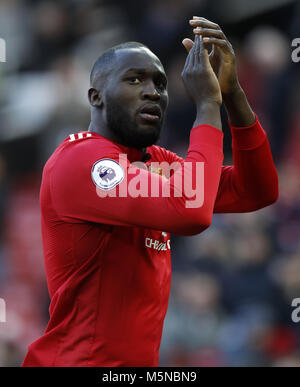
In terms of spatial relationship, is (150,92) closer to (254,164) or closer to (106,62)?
(106,62)

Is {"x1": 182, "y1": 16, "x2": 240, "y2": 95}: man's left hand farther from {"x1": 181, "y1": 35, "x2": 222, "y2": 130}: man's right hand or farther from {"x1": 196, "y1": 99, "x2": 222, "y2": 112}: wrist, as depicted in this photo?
{"x1": 196, "y1": 99, "x2": 222, "y2": 112}: wrist

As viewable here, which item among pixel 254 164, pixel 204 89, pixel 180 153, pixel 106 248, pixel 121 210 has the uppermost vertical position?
pixel 180 153

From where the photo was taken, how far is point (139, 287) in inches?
98.4

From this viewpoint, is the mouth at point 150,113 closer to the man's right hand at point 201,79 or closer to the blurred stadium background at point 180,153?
the man's right hand at point 201,79

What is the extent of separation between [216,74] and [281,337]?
3417 mm

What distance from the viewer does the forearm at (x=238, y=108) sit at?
2.74m

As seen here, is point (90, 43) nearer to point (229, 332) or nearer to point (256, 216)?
point (256, 216)

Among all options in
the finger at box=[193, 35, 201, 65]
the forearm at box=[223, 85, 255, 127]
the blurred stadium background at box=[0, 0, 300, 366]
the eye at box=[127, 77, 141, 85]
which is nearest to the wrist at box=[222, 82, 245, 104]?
the forearm at box=[223, 85, 255, 127]

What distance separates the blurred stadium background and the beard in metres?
3.32

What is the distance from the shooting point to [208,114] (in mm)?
2430

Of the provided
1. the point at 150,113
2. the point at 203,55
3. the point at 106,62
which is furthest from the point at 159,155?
the point at 203,55

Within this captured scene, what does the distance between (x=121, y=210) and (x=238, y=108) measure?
2.53 feet

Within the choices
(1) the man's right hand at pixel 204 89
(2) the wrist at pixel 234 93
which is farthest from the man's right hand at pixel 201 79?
(2) the wrist at pixel 234 93

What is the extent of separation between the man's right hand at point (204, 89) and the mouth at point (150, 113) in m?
0.17
